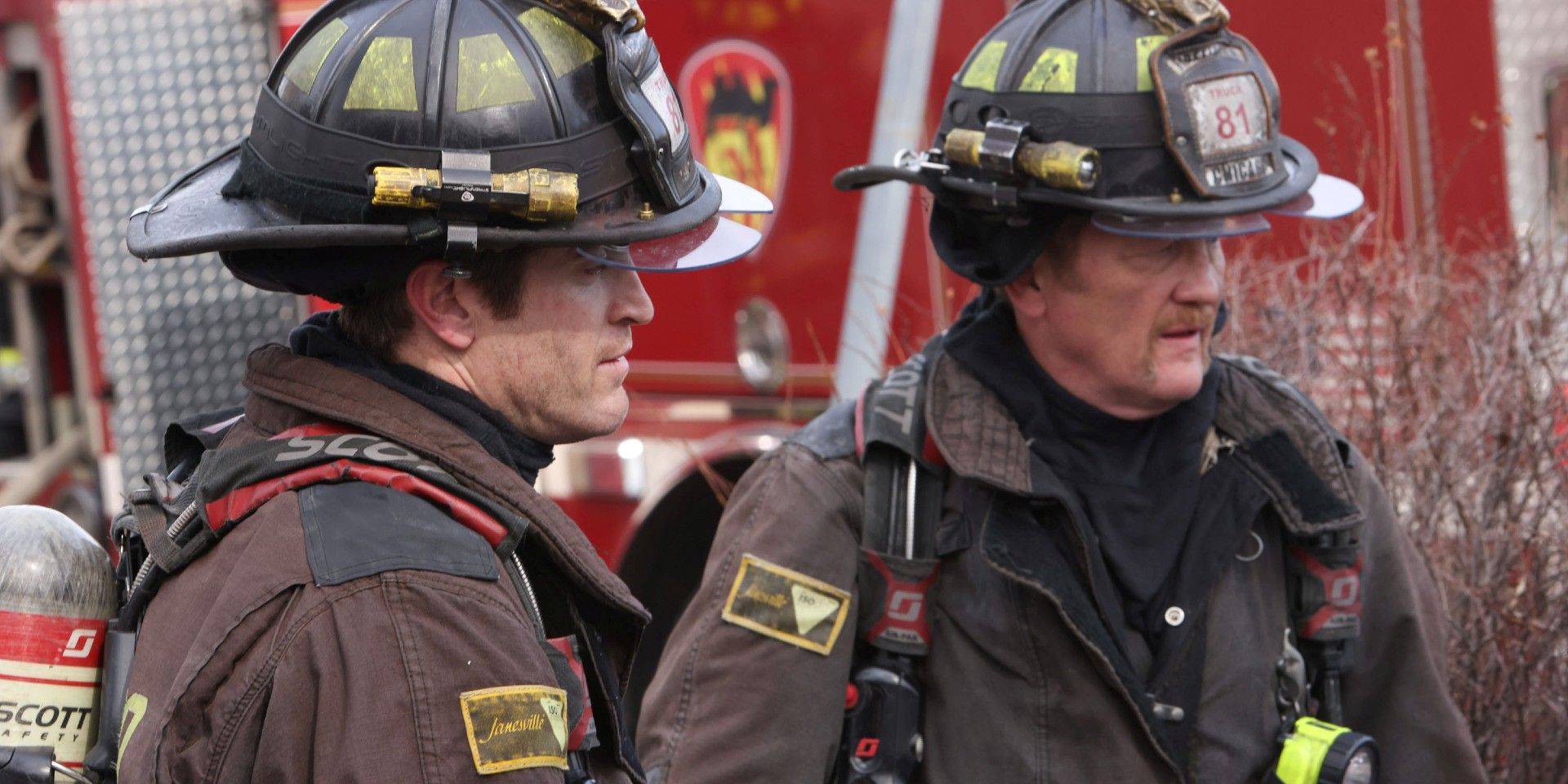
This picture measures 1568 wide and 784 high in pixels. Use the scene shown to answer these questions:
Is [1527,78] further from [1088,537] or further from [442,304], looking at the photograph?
[442,304]

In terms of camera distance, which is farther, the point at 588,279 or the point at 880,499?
the point at 880,499

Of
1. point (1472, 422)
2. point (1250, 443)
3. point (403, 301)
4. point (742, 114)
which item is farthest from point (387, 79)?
point (742, 114)

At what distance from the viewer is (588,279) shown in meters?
1.93

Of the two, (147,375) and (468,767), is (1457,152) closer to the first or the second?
(468,767)

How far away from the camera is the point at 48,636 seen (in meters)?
1.77

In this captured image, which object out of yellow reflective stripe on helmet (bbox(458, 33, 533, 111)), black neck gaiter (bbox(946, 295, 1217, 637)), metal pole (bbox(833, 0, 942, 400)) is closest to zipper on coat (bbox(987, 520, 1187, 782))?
black neck gaiter (bbox(946, 295, 1217, 637))

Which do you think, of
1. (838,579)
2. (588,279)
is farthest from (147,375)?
(588,279)

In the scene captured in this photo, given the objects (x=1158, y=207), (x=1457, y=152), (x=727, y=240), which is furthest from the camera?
(x=1457, y=152)

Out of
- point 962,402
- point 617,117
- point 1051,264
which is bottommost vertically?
point 962,402

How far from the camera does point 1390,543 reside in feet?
8.85

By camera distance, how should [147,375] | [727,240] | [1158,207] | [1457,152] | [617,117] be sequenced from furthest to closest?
[147,375] → [1457,152] → [1158,207] → [727,240] → [617,117]

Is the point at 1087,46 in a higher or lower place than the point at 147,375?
higher

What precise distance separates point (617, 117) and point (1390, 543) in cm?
152

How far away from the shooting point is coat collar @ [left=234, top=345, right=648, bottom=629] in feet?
5.79
